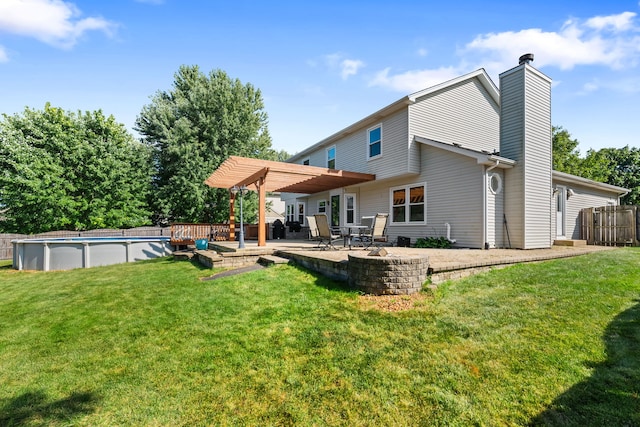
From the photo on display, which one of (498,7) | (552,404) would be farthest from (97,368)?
(498,7)

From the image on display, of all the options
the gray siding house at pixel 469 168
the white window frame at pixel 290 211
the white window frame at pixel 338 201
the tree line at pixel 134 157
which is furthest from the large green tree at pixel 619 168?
the tree line at pixel 134 157

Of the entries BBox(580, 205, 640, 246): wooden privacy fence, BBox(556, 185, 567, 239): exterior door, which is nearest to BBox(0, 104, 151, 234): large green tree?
BBox(556, 185, 567, 239): exterior door

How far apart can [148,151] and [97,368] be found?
21.5 m

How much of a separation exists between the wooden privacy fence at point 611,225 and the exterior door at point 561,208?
4.37 feet

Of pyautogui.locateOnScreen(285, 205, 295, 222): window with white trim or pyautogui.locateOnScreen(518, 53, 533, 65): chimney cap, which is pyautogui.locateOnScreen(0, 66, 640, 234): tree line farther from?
pyautogui.locateOnScreen(518, 53, 533, 65): chimney cap

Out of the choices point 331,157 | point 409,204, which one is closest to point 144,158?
point 331,157

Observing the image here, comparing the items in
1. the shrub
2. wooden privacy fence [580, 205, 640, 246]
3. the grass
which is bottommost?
the grass

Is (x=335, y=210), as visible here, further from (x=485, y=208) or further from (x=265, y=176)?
(x=485, y=208)

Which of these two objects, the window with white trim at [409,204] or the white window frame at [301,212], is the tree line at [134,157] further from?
the window with white trim at [409,204]

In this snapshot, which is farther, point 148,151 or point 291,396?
point 148,151

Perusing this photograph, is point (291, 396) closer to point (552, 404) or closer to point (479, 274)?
point (552, 404)

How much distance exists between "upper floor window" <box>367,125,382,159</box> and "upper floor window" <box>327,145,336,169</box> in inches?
116

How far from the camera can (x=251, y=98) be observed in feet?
77.8

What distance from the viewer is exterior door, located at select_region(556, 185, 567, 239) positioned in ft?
39.5
